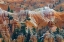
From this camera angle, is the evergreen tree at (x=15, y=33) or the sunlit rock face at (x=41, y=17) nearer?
the evergreen tree at (x=15, y=33)

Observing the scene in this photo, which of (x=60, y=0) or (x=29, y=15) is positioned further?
(x=60, y=0)

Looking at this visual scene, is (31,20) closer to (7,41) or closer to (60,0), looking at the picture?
(7,41)

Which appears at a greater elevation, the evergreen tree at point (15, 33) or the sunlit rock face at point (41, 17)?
the sunlit rock face at point (41, 17)

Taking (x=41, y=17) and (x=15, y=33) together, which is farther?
(x=41, y=17)

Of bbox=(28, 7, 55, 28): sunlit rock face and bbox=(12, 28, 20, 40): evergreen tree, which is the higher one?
bbox=(28, 7, 55, 28): sunlit rock face

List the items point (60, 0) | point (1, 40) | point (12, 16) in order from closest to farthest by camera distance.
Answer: point (1, 40) < point (12, 16) < point (60, 0)

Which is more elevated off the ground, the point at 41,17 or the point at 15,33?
the point at 41,17

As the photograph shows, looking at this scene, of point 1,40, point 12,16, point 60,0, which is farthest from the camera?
point 60,0

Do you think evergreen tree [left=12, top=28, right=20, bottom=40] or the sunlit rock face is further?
the sunlit rock face

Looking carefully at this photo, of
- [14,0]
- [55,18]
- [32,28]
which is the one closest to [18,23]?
[32,28]

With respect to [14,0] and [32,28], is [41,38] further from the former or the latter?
[14,0]
